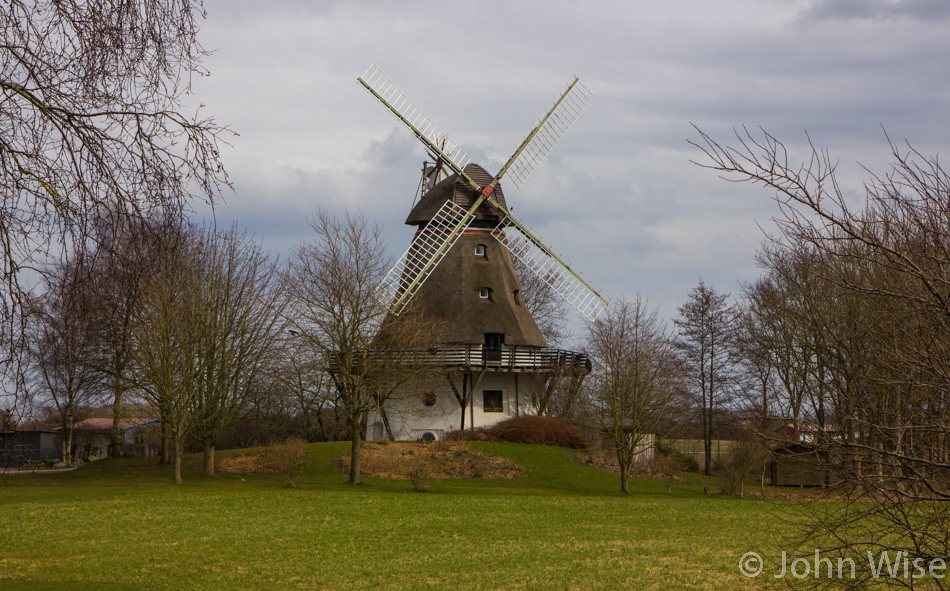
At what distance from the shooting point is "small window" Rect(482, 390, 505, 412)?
1508 inches

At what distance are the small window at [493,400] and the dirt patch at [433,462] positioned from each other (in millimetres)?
4561

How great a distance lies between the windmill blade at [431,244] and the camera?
36.7 meters

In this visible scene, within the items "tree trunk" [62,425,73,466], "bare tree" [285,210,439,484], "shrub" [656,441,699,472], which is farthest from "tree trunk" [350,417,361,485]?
"tree trunk" [62,425,73,466]

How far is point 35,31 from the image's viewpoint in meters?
5.48

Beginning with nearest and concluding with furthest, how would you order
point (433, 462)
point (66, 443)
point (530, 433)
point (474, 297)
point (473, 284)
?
point (433, 462)
point (530, 433)
point (474, 297)
point (473, 284)
point (66, 443)

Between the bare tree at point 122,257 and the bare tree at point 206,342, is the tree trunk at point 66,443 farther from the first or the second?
the bare tree at point 122,257

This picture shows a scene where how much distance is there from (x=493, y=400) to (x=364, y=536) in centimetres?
2125

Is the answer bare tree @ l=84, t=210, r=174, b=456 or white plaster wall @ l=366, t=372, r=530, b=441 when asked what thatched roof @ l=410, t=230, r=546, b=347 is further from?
bare tree @ l=84, t=210, r=174, b=456

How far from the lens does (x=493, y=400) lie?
38.6 meters

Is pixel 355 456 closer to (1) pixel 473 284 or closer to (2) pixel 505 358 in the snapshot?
(2) pixel 505 358

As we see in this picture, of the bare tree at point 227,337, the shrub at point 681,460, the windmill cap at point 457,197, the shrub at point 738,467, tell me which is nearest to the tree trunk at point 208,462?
the bare tree at point 227,337

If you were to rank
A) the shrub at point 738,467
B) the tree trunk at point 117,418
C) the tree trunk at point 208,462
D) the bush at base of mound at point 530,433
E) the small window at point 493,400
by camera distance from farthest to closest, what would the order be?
1. the small window at point 493,400
2. the bush at base of mound at point 530,433
3. the tree trunk at point 117,418
4. the tree trunk at point 208,462
5. the shrub at point 738,467

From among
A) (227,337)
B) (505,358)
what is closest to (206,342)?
(227,337)

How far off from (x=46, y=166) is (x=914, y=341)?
592 cm
